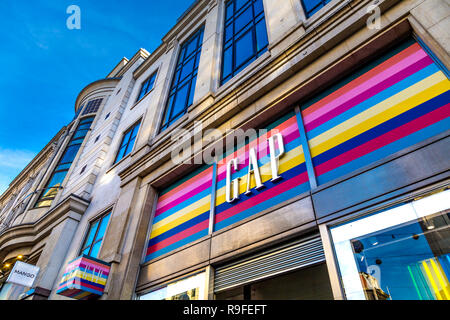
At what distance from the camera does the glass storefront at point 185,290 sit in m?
6.15

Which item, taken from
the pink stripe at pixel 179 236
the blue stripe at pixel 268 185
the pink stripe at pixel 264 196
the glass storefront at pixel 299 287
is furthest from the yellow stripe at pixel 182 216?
the glass storefront at pixel 299 287

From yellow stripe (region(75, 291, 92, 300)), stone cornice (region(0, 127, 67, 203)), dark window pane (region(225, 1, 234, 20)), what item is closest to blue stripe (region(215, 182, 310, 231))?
yellow stripe (region(75, 291, 92, 300))

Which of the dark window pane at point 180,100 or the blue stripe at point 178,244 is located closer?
the blue stripe at point 178,244

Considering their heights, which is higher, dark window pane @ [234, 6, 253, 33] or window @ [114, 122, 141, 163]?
dark window pane @ [234, 6, 253, 33]

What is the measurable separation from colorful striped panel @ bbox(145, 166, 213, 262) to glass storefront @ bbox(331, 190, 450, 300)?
3.59m

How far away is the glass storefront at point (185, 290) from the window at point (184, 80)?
22.0 feet

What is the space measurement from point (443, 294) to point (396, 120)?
2769mm

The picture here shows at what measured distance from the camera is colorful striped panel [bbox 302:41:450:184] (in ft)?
15.8

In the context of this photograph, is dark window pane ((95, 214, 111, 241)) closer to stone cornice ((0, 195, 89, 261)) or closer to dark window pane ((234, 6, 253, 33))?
stone cornice ((0, 195, 89, 261))

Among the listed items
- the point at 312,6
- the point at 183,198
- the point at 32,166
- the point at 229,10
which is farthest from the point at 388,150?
the point at 32,166

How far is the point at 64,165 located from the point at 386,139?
794 inches

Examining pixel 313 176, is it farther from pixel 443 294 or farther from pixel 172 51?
pixel 172 51

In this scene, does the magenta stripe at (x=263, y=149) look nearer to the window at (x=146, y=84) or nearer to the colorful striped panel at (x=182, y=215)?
the colorful striped panel at (x=182, y=215)

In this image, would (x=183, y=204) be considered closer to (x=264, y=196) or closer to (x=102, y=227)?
(x=264, y=196)
